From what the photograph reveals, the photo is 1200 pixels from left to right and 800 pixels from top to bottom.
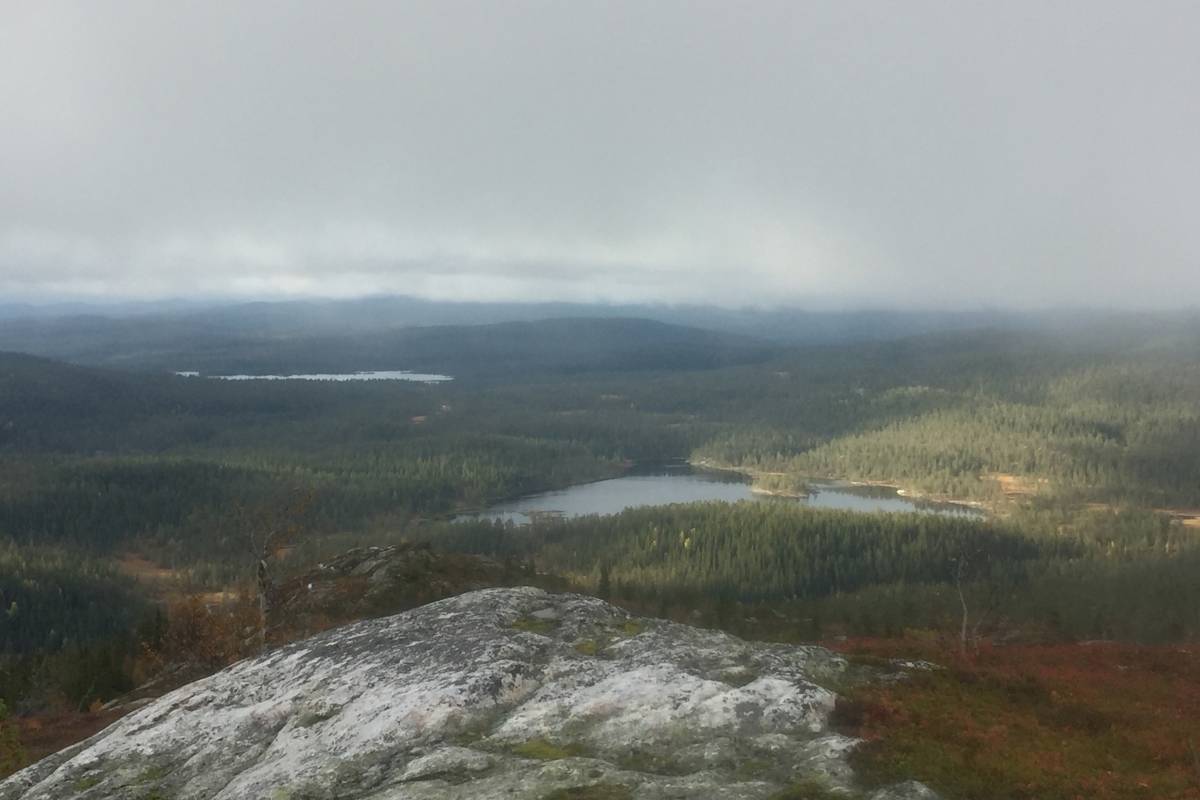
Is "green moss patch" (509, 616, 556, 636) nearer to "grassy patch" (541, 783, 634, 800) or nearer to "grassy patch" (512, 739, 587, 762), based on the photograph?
"grassy patch" (512, 739, 587, 762)

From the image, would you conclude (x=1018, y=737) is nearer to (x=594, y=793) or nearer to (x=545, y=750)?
(x=594, y=793)

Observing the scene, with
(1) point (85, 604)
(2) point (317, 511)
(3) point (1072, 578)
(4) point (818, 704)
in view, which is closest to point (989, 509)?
(3) point (1072, 578)

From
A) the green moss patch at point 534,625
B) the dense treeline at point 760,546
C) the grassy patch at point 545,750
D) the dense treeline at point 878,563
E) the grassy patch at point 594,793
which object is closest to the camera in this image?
the grassy patch at point 594,793

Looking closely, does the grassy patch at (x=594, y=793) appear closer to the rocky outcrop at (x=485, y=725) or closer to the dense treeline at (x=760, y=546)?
the rocky outcrop at (x=485, y=725)

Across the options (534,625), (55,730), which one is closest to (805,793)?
(534,625)

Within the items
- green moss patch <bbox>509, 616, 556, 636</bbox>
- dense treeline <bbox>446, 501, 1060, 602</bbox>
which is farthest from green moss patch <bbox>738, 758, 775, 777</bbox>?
dense treeline <bbox>446, 501, 1060, 602</bbox>

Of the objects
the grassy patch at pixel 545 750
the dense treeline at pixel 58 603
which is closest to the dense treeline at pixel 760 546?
the dense treeline at pixel 58 603
